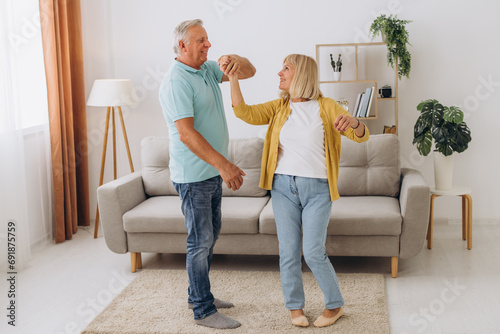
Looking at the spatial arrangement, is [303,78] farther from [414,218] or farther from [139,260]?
[139,260]

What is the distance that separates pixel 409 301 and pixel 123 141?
2691 mm

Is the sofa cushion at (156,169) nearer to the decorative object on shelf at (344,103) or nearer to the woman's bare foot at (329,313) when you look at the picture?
the decorative object on shelf at (344,103)

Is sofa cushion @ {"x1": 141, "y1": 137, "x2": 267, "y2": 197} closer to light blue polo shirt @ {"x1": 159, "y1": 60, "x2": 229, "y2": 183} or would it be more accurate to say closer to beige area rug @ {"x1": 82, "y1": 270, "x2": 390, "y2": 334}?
beige area rug @ {"x1": 82, "y1": 270, "x2": 390, "y2": 334}

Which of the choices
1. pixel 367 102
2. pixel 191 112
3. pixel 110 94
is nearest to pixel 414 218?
pixel 367 102

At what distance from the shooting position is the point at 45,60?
4.01m

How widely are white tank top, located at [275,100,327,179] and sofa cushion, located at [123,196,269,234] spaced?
2.63 ft

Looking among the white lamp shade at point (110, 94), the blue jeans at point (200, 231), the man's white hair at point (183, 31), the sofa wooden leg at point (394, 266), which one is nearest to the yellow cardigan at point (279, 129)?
the blue jeans at point (200, 231)

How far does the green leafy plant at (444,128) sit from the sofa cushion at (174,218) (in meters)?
1.26

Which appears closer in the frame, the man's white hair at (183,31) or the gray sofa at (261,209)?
the man's white hair at (183,31)

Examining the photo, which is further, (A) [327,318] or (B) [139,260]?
(B) [139,260]

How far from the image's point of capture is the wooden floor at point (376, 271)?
9.26 ft

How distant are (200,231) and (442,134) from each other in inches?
77.3

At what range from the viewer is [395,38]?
13.2 feet

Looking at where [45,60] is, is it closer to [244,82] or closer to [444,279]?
[244,82]
